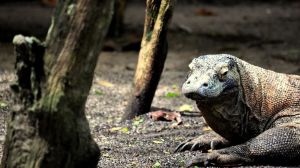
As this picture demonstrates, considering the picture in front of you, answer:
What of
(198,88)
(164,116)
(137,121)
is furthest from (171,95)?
(198,88)

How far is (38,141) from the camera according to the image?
347 cm

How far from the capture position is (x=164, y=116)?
5992 millimetres

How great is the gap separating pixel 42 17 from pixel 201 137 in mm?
7161

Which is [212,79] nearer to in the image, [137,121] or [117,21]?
[137,121]

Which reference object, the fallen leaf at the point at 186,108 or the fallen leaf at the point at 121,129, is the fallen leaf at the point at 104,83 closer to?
the fallen leaf at the point at 186,108

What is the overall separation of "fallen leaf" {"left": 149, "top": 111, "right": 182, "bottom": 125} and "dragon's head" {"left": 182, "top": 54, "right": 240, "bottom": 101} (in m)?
1.30

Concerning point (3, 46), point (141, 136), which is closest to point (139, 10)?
point (3, 46)

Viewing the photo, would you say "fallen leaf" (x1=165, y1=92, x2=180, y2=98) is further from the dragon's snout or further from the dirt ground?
the dragon's snout

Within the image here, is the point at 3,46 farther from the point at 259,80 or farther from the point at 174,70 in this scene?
the point at 259,80

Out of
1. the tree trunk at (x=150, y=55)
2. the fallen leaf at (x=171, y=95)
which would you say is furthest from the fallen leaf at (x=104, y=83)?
the tree trunk at (x=150, y=55)

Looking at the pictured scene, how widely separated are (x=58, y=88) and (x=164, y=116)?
8.91 feet

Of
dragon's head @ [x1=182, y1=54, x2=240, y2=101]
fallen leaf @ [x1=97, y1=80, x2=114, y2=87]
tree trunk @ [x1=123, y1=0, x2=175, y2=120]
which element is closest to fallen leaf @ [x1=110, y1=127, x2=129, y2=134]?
tree trunk @ [x1=123, y1=0, x2=175, y2=120]

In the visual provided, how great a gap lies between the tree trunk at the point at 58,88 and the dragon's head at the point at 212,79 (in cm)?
101

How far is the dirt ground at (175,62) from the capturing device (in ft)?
16.9
